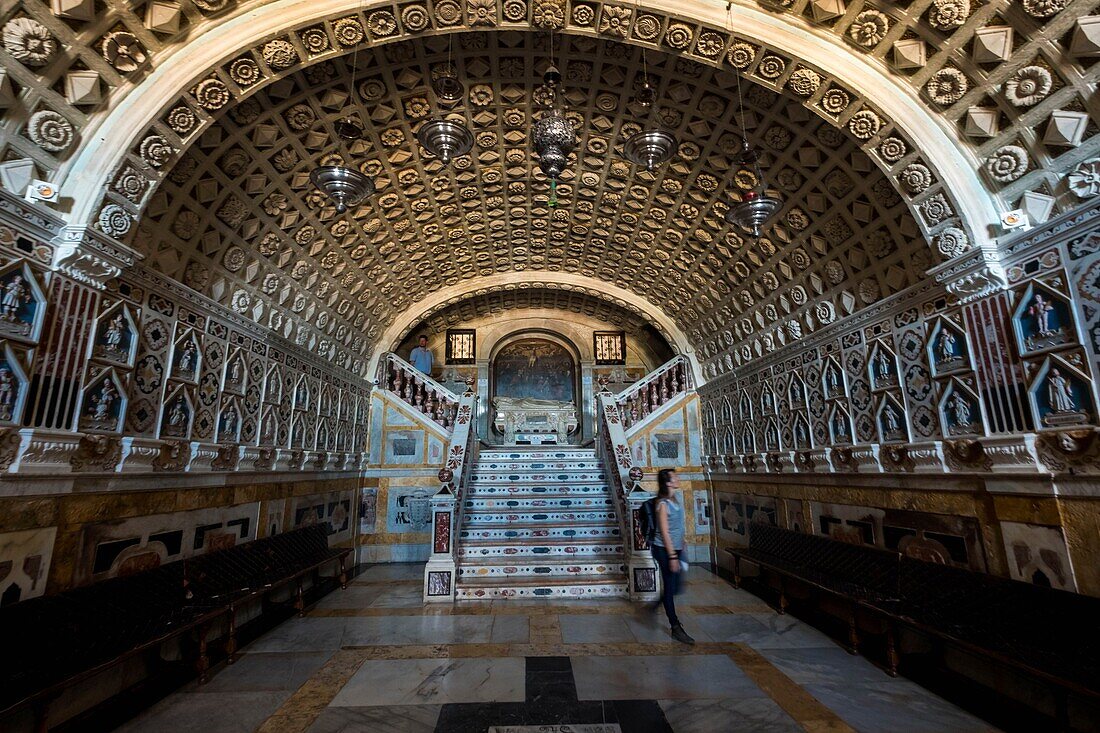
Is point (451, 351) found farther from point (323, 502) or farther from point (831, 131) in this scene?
point (831, 131)

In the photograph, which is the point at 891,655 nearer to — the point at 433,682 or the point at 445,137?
the point at 433,682

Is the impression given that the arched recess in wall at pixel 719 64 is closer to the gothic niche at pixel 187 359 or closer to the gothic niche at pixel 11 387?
the gothic niche at pixel 11 387

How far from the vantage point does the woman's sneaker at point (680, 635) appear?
17.4 ft

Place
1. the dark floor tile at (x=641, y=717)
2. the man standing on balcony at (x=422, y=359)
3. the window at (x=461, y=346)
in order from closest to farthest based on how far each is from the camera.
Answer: the dark floor tile at (x=641, y=717)
the man standing on balcony at (x=422, y=359)
the window at (x=461, y=346)

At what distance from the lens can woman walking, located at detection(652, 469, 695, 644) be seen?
5.29m

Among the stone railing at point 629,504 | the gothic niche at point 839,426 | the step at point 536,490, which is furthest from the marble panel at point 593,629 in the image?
the gothic niche at point 839,426

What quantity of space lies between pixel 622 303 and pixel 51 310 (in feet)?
33.5

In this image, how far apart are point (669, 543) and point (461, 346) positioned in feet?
36.0

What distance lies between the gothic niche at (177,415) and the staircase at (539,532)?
4.20 m

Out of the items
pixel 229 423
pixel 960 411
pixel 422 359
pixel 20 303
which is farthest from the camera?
pixel 422 359

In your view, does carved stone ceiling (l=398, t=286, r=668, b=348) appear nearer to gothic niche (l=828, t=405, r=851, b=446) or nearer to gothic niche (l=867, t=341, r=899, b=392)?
gothic niche (l=828, t=405, r=851, b=446)

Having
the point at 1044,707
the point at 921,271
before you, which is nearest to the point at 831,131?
the point at 921,271

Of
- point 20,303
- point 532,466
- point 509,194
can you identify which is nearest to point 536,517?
point 532,466

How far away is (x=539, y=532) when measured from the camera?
27.9ft
